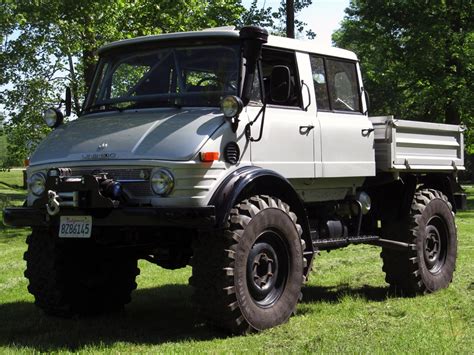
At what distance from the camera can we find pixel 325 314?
6984mm

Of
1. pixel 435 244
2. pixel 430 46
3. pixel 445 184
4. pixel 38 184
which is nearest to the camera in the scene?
pixel 38 184

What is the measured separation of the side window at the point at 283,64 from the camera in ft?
22.6

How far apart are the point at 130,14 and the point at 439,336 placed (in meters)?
18.8

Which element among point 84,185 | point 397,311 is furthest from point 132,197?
point 397,311

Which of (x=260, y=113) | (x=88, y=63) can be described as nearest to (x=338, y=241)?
(x=260, y=113)

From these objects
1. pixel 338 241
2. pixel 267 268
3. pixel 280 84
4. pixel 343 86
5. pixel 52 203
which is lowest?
pixel 267 268

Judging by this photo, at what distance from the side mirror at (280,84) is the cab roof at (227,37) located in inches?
13.0

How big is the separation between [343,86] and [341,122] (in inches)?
20.6

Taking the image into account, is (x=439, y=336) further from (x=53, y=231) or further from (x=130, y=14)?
(x=130, y=14)

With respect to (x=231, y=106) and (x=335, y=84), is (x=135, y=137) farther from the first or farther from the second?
(x=335, y=84)

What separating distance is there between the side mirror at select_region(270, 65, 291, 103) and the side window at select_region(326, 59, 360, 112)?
104 centimetres

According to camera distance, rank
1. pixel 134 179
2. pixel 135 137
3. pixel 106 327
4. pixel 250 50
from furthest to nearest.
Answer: pixel 106 327 → pixel 250 50 → pixel 135 137 → pixel 134 179

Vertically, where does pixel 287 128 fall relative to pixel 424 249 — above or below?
above

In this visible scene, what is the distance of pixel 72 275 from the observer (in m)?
6.86
